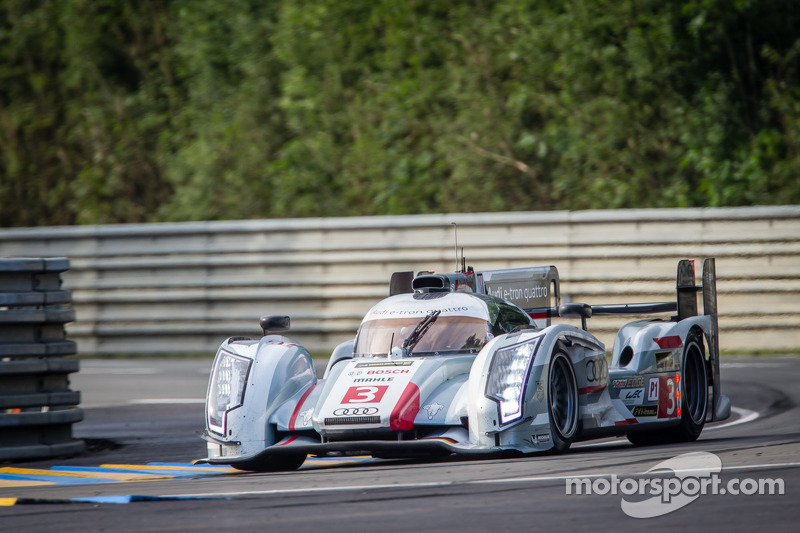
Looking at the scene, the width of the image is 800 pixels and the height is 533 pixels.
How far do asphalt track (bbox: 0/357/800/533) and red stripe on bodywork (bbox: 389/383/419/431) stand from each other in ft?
0.90

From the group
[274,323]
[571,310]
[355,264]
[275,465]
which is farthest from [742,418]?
[355,264]

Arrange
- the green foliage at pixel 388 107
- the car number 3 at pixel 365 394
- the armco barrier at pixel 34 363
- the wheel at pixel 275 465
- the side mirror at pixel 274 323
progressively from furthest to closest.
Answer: the green foliage at pixel 388 107 → the armco barrier at pixel 34 363 → the side mirror at pixel 274 323 → the wheel at pixel 275 465 → the car number 3 at pixel 365 394

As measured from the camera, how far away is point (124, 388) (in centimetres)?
1392

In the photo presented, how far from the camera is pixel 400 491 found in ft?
19.6

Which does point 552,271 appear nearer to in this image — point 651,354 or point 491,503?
point 651,354

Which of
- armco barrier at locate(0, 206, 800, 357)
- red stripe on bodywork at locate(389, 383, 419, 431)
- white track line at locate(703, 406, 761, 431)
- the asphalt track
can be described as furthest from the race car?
armco barrier at locate(0, 206, 800, 357)

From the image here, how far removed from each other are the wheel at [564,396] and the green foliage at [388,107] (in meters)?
10.5

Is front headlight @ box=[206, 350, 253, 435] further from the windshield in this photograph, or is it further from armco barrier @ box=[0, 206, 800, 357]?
armco barrier @ box=[0, 206, 800, 357]

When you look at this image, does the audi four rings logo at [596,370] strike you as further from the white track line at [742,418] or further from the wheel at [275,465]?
the wheel at [275,465]

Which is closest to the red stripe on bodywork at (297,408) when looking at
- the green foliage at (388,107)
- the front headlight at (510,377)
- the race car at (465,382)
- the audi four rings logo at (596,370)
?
the race car at (465,382)

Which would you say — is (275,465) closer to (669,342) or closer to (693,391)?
(669,342)

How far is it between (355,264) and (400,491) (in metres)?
10.4

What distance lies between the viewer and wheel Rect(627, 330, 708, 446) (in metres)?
8.83

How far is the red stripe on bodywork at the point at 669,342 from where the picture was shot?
29.4 ft
